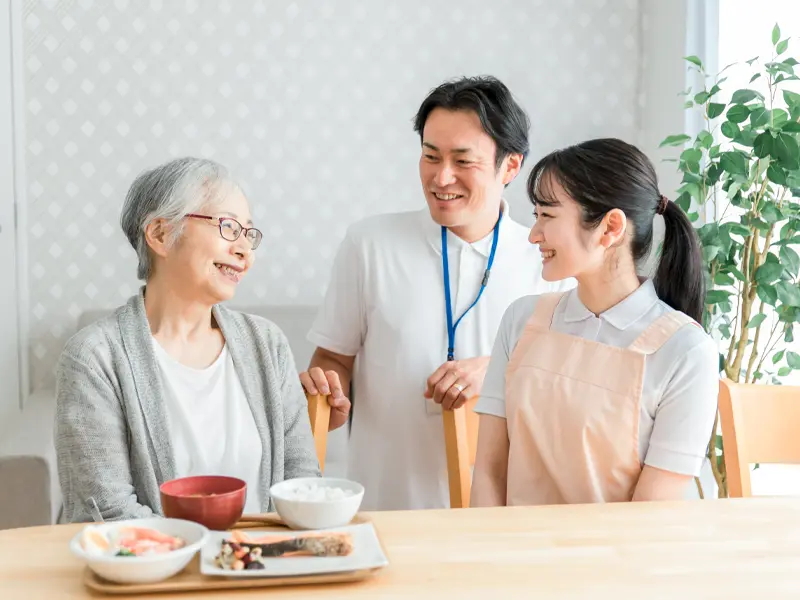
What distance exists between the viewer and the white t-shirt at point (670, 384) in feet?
5.11

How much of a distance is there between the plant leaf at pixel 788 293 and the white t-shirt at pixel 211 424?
1701mm

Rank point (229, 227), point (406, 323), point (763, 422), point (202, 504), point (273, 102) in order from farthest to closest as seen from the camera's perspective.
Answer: point (273, 102) < point (406, 323) < point (763, 422) < point (229, 227) < point (202, 504)

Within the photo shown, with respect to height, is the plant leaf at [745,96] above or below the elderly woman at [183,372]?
above

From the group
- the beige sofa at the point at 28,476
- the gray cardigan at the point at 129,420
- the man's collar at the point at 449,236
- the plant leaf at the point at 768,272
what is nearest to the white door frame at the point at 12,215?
the beige sofa at the point at 28,476

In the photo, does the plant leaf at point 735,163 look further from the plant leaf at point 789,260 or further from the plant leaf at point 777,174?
the plant leaf at point 789,260

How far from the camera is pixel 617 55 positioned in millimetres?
3740

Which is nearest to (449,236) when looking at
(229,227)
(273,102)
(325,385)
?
(325,385)

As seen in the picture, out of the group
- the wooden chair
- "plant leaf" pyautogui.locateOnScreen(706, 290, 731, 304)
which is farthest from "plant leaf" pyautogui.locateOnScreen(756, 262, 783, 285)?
the wooden chair

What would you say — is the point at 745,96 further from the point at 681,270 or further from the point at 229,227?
the point at 229,227

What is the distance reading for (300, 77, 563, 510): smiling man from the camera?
6.84 ft

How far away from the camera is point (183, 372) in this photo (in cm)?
166

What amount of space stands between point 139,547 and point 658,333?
36.9 inches

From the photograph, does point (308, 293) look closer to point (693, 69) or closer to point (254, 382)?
point (693, 69)

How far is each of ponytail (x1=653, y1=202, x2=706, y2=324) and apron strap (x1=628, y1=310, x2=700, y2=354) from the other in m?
0.09
